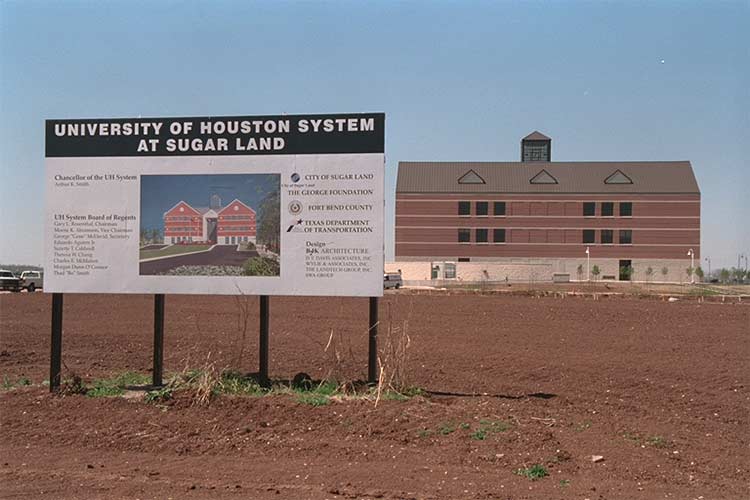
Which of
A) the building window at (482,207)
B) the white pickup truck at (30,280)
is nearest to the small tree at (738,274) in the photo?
the building window at (482,207)

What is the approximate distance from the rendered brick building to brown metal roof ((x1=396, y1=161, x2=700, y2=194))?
7759 centimetres

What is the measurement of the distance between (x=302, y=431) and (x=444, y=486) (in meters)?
2.24

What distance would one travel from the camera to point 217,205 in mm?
10281

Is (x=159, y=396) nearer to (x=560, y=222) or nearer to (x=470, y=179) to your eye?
(x=560, y=222)

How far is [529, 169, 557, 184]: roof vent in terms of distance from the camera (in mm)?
87000

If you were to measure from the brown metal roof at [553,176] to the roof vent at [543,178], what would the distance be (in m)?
0.40

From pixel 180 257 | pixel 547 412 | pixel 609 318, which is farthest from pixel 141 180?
pixel 609 318

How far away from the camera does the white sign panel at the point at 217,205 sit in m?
9.75

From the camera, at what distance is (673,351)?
44.5 ft

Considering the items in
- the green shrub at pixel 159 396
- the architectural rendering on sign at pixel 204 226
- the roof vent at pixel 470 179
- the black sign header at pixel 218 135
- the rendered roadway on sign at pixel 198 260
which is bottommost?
the green shrub at pixel 159 396

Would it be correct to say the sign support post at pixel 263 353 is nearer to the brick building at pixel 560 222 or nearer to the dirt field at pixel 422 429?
the dirt field at pixel 422 429

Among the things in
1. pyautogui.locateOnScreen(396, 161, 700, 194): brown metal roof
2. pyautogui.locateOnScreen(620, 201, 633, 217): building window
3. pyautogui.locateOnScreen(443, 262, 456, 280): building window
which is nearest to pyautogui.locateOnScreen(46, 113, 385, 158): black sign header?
pyautogui.locateOnScreen(443, 262, 456, 280): building window

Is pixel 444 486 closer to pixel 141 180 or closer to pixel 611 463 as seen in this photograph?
pixel 611 463

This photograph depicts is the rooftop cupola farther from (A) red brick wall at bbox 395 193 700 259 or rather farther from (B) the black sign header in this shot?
(B) the black sign header
